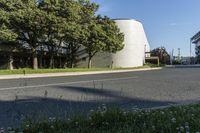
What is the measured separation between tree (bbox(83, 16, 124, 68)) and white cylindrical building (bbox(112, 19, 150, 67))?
12121 mm

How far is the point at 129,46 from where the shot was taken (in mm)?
71625

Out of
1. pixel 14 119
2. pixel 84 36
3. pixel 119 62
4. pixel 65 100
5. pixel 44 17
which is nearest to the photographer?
pixel 14 119

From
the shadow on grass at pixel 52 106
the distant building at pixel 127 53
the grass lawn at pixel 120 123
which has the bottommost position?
the shadow on grass at pixel 52 106

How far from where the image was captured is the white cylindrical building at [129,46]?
70.2 m

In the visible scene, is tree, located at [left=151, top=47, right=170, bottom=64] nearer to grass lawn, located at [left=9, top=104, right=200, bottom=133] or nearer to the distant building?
the distant building

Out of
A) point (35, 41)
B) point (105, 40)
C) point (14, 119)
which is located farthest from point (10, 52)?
point (14, 119)

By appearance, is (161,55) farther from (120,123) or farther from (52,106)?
(120,123)

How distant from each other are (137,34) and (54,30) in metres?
→ 37.0

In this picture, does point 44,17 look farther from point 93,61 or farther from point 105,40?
point 93,61

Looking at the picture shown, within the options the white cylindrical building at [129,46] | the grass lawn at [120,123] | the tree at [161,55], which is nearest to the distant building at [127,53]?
the white cylindrical building at [129,46]

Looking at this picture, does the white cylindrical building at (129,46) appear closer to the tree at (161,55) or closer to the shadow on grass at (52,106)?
the tree at (161,55)

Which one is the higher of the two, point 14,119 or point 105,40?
point 105,40

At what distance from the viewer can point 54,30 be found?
39.2 m

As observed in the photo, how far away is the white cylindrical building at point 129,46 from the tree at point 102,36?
12121 millimetres
